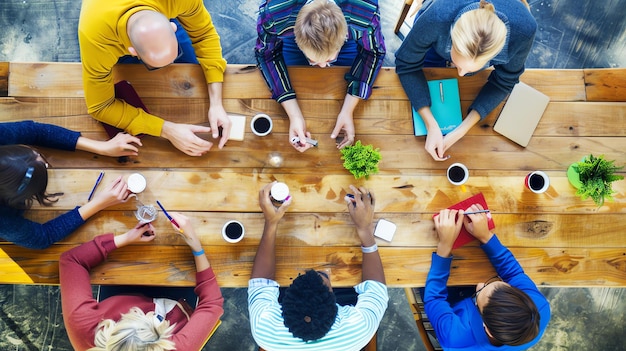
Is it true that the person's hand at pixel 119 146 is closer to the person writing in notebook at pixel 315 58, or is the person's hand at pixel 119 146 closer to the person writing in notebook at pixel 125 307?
the person writing in notebook at pixel 125 307

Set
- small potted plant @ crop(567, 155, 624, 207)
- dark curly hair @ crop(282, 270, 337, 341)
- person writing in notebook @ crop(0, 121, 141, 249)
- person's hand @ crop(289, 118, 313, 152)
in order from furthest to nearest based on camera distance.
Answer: person's hand @ crop(289, 118, 313, 152), small potted plant @ crop(567, 155, 624, 207), person writing in notebook @ crop(0, 121, 141, 249), dark curly hair @ crop(282, 270, 337, 341)

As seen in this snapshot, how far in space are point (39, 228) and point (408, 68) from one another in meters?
1.78

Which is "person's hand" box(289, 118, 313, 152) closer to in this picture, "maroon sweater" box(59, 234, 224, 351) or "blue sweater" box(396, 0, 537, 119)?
"blue sweater" box(396, 0, 537, 119)

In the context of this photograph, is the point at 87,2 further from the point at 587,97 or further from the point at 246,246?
the point at 587,97

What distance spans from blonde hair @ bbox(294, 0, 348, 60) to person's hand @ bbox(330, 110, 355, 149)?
325 millimetres

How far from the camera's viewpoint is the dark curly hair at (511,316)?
1.78 meters

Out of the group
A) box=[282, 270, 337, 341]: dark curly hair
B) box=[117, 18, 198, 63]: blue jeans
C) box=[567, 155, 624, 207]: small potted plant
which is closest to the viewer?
box=[282, 270, 337, 341]: dark curly hair

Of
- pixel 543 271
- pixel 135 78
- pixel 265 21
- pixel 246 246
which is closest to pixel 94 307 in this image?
pixel 246 246

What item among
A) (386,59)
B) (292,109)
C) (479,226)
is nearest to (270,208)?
(292,109)

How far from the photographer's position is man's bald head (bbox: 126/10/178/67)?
1672mm

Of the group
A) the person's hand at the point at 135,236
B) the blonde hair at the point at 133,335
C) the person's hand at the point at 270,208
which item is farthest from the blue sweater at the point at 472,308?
the person's hand at the point at 135,236

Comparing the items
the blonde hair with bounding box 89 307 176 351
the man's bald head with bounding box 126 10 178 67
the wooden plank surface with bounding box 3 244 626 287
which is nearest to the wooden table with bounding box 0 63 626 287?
the wooden plank surface with bounding box 3 244 626 287

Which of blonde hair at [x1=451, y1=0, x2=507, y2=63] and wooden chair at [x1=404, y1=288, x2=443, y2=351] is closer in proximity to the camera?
blonde hair at [x1=451, y1=0, x2=507, y2=63]

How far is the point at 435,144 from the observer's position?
1981 mm
